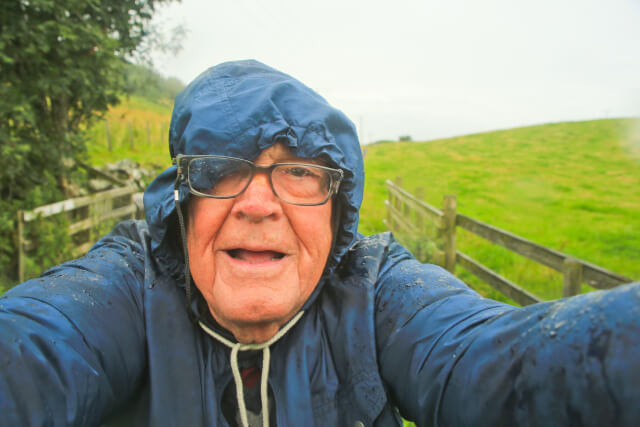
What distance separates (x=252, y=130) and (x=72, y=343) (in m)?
0.89

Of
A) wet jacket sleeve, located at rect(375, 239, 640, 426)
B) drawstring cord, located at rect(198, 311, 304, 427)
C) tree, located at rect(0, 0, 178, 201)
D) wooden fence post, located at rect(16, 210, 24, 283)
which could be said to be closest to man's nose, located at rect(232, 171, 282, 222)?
drawstring cord, located at rect(198, 311, 304, 427)

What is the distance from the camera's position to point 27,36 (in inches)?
260

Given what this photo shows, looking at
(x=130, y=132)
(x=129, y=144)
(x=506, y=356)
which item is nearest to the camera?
(x=506, y=356)

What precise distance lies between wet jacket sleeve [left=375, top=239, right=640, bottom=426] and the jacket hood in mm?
433

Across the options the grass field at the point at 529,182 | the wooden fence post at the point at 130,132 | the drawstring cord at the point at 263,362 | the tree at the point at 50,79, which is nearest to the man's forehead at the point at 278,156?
the drawstring cord at the point at 263,362

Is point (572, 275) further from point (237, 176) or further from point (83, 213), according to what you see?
point (83, 213)

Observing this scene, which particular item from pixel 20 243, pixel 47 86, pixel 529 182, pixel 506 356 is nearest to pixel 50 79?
pixel 47 86

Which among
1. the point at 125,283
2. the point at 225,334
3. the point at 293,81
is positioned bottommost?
the point at 225,334

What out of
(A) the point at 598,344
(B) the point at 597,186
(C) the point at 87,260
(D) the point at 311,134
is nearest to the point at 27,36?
(C) the point at 87,260

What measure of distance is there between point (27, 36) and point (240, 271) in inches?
311

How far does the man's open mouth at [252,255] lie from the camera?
141 centimetres

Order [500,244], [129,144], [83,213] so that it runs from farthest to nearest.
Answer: [129,144] < [83,213] < [500,244]

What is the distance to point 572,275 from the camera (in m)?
3.37

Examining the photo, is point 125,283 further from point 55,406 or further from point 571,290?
point 571,290
